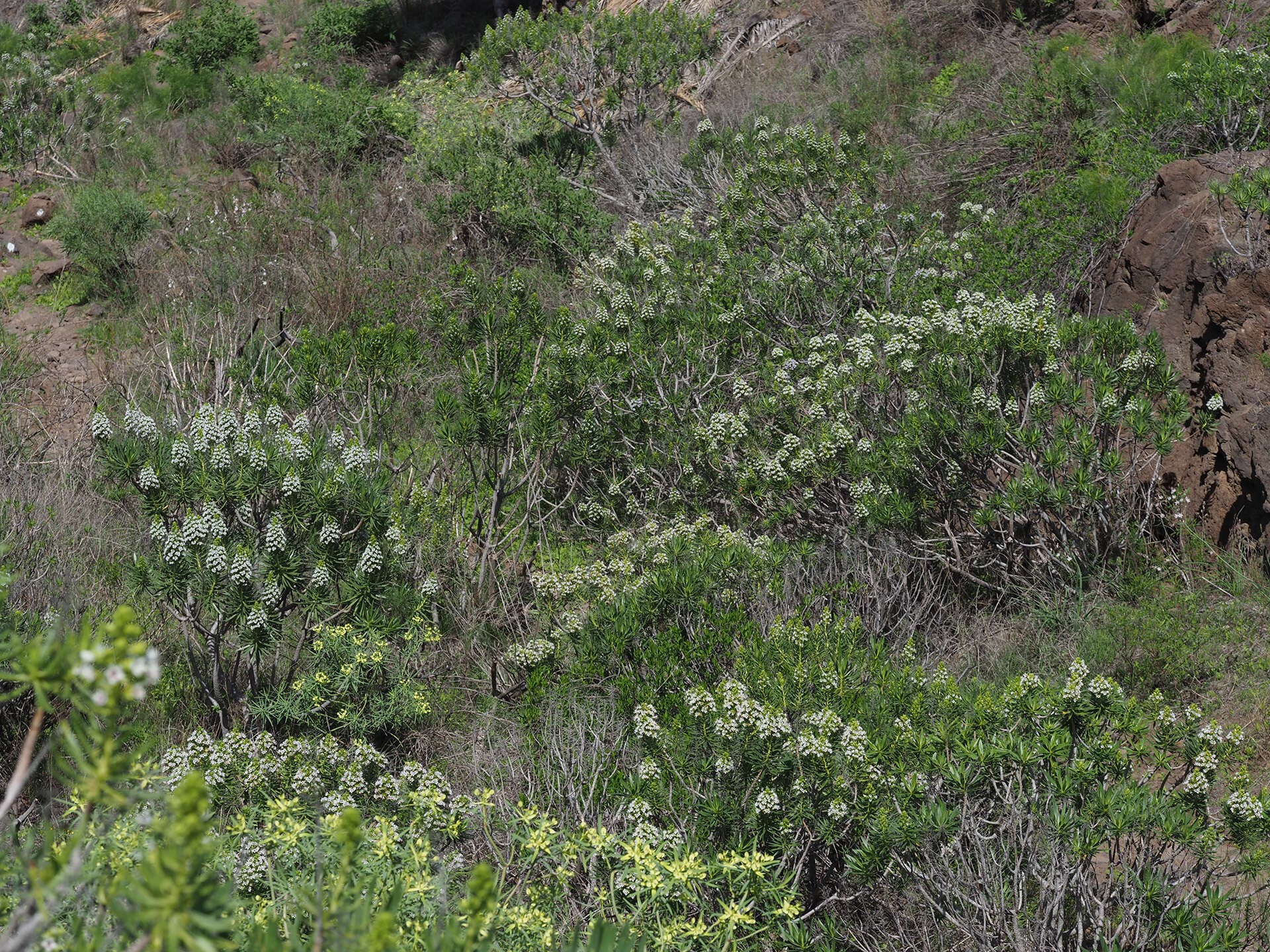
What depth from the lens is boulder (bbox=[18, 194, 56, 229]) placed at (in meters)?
10.1

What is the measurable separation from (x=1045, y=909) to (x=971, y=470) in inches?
104

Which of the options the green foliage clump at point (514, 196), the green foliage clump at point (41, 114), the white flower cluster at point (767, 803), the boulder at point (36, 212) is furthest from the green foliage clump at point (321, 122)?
the white flower cluster at point (767, 803)

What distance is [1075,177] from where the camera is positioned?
7.27 m

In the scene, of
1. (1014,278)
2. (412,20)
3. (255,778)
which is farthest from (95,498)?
(412,20)

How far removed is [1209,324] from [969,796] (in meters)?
3.34

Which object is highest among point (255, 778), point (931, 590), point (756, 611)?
point (255, 778)

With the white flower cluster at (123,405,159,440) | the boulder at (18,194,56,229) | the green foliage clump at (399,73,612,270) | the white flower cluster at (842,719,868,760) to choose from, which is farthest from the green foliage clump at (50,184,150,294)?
the white flower cluster at (842,719,868,760)

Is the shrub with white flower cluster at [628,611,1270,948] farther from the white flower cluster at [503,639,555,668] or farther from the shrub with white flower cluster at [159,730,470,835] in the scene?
the white flower cluster at [503,639,555,668]

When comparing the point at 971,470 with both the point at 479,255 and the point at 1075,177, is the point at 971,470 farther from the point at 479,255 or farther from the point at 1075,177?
the point at 479,255

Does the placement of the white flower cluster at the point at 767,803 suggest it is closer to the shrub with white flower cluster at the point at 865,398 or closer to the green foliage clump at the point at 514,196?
the shrub with white flower cluster at the point at 865,398

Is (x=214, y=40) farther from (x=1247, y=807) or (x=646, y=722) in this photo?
(x=1247, y=807)

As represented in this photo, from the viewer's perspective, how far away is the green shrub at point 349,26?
1553 centimetres

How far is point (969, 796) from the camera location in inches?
118

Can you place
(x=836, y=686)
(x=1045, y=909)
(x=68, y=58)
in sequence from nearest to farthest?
(x=1045, y=909)
(x=836, y=686)
(x=68, y=58)
